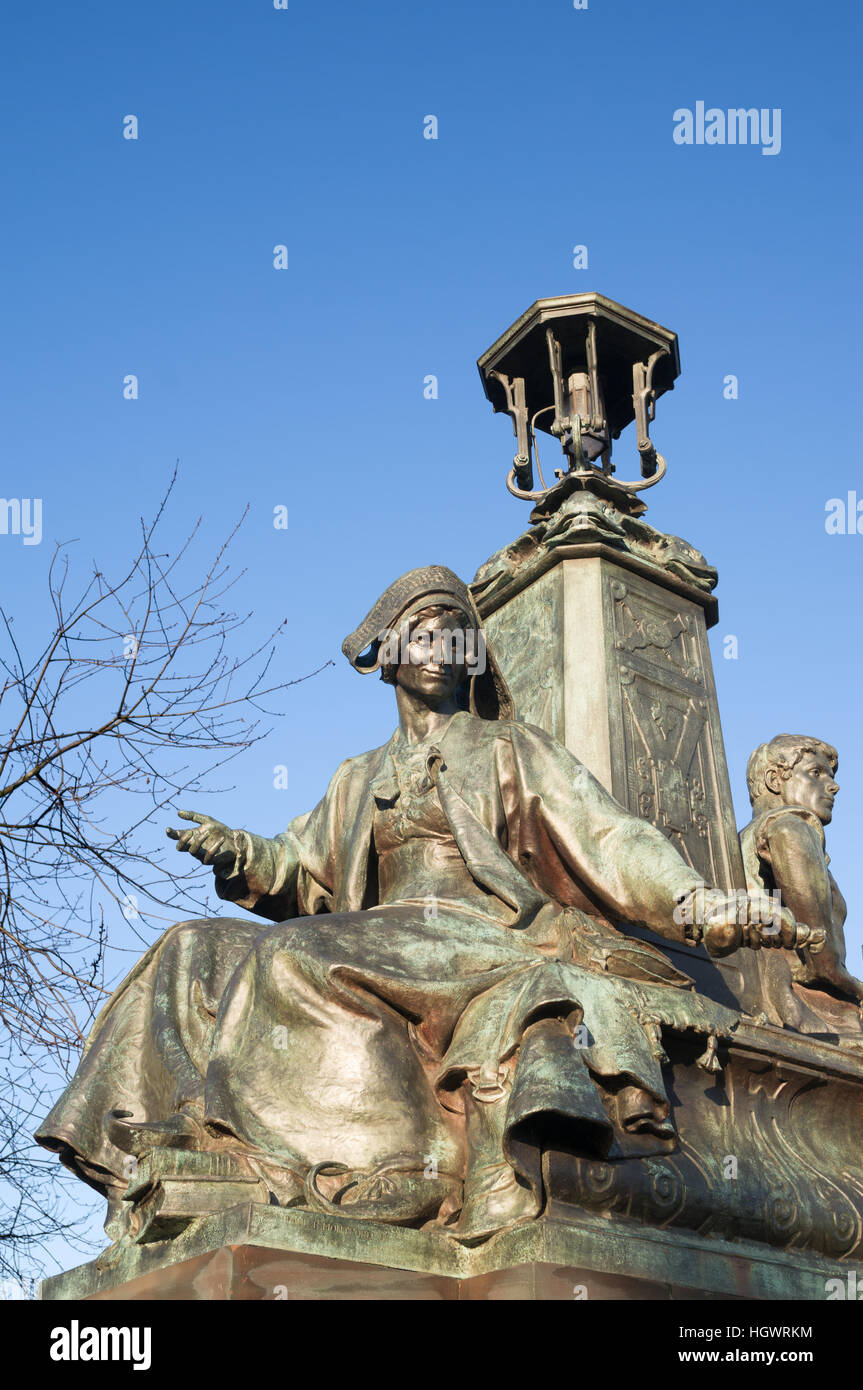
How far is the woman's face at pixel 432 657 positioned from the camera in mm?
7434

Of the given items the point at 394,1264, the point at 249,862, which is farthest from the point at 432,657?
the point at 394,1264

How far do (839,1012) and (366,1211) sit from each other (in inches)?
122

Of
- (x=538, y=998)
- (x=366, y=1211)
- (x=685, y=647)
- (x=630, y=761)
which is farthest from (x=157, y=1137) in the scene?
(x=685, y=647)

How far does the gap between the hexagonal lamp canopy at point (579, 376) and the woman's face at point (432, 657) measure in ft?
6.08

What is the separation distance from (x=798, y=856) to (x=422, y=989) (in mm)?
2523

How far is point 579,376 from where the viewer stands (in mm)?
9484

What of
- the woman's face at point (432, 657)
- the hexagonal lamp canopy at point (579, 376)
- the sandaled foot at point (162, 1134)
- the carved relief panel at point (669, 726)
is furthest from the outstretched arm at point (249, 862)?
the hexagonal lamp canopy at point (579, 376)

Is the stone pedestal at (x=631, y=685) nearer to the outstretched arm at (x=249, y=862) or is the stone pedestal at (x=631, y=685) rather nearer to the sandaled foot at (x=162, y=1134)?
the outstretched arm at (x=249, y=862)

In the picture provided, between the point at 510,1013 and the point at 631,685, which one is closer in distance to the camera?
the point at 510,1013

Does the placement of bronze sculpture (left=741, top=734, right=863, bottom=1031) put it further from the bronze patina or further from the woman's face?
the woman's face

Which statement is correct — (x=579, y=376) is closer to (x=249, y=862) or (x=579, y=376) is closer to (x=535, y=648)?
(x=535, y=648)

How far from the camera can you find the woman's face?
24.4ft

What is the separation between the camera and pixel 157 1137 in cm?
579

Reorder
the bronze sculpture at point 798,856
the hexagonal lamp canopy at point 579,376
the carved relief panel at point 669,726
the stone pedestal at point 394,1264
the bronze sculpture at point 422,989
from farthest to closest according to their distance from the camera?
the hexagonal lamp canopy at point 579,376
the carved relief panel at point 669,726
the bronze sculpture at point 798,856
the bronze sculpture at point 422,989
the stone pedestal at point 394,1264
